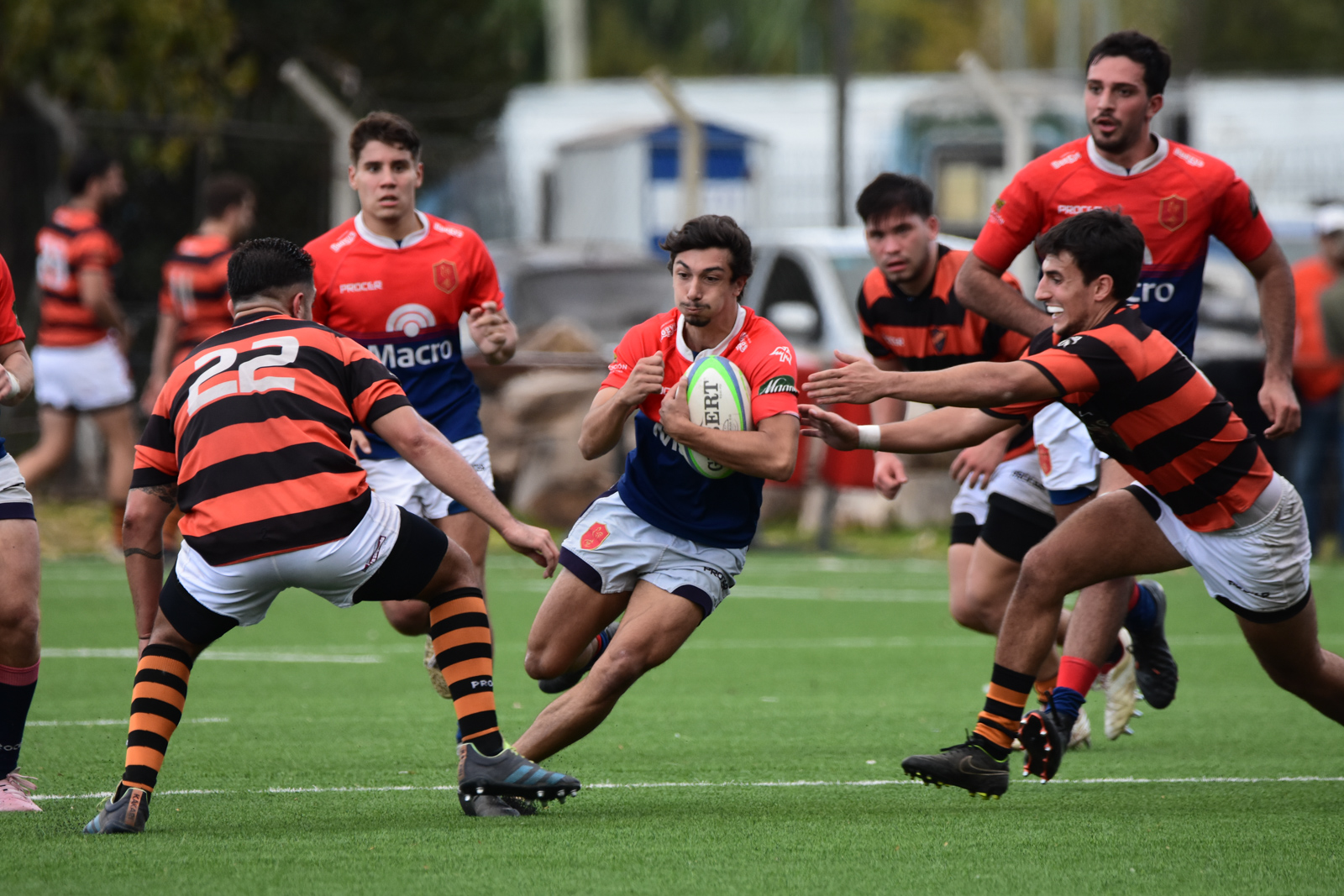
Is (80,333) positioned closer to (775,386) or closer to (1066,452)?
(1066,452)

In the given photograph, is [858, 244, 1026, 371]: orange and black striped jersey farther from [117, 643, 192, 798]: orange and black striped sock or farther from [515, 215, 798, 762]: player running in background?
[117, 643, 192, 798]: orange and black striped sock

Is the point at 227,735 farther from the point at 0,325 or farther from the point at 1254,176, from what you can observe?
the point at 1254,176

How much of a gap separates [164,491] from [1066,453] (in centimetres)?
350

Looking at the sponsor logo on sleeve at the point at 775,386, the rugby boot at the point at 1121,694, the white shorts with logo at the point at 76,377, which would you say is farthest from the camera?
the white shorts with logo at the point at 76,377

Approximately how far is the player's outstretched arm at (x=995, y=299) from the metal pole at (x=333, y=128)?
29.5 ft

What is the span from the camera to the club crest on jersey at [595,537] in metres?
5.88

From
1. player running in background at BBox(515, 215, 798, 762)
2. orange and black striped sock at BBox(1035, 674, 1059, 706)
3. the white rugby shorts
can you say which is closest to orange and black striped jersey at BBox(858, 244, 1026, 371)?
the white rugby shorts

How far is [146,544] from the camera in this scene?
5410 mm

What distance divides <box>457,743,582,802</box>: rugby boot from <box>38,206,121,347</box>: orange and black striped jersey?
25.3ft

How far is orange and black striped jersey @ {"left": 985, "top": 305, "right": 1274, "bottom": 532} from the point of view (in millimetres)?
5348

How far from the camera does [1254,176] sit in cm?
2112

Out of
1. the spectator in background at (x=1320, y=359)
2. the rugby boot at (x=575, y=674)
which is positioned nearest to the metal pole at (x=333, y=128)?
the spectator in background at (x=1320, y=359)

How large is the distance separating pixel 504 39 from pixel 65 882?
20565 mm

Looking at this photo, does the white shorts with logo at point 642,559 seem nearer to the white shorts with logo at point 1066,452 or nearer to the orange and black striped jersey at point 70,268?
the white shorts with logo at point 1066,452
